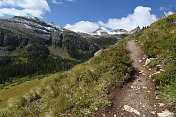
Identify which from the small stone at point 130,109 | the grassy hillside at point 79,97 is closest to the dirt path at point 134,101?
the small stone at point 130,109

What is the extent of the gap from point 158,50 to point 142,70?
289 centimetres

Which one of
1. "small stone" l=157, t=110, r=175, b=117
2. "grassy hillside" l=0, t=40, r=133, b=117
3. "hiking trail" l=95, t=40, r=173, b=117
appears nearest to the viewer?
"small stone" l=157, t=110, r=175, b=117

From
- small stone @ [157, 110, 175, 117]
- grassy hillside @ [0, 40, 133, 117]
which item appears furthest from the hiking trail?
grassy hillside @ [0, 40, 133, 117]

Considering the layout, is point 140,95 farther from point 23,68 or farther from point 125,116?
point 23,68

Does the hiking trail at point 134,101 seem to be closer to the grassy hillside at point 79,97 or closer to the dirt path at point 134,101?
the dirt path at point 134,101

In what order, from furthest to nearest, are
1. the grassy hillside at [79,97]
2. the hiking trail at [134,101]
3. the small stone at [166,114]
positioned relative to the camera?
1. the grassy hillside at [79,97]
2. the hiking trail at [134,101]
3. the small stone at [166,114]

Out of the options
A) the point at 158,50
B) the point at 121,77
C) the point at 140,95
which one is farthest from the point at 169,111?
the point at 158,50

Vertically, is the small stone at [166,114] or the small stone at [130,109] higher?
the small stone at [166,114]

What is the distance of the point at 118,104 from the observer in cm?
523

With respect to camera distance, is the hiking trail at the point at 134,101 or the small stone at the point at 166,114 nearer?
the small stone at the point at 166,114

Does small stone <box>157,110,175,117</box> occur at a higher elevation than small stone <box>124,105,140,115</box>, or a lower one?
higher

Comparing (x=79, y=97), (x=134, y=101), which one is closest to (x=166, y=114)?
(x=134, y=101)

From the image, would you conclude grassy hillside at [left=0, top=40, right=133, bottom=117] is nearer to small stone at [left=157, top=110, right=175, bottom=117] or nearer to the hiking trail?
the hiking trail

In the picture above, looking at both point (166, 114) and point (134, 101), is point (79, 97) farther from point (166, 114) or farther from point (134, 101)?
point (166, 114)
